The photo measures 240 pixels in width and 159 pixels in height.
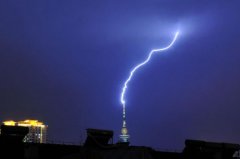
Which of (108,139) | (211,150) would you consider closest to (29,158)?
(108,139)

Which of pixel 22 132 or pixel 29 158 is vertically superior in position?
pixel 22 132

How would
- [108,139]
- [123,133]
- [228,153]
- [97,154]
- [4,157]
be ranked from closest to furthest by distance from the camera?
[4,157] < [97,154] < [108,139] < [228,153] < [123,133]

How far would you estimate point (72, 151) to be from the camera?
14.5 metres

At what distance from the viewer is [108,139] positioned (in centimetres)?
1374

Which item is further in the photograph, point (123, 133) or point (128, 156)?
point (123, 133)

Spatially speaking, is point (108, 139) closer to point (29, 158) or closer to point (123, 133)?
point (29, 158)

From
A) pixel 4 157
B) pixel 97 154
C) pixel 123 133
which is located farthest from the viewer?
pixel 123 133

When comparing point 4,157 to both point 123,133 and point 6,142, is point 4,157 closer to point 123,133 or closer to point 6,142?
point 6,142

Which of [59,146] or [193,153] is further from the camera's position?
[193,153]

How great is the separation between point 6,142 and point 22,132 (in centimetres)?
53

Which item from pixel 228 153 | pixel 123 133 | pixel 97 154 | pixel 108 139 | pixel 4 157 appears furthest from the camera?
pixel 123 133

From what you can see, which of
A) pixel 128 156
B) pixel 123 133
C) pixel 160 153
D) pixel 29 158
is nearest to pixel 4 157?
pixel 29 158

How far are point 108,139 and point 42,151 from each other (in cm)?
223

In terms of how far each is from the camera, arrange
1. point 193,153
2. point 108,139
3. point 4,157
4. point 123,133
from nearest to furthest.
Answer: point 4,157
point 108,139
point 193,153
point 123,133
